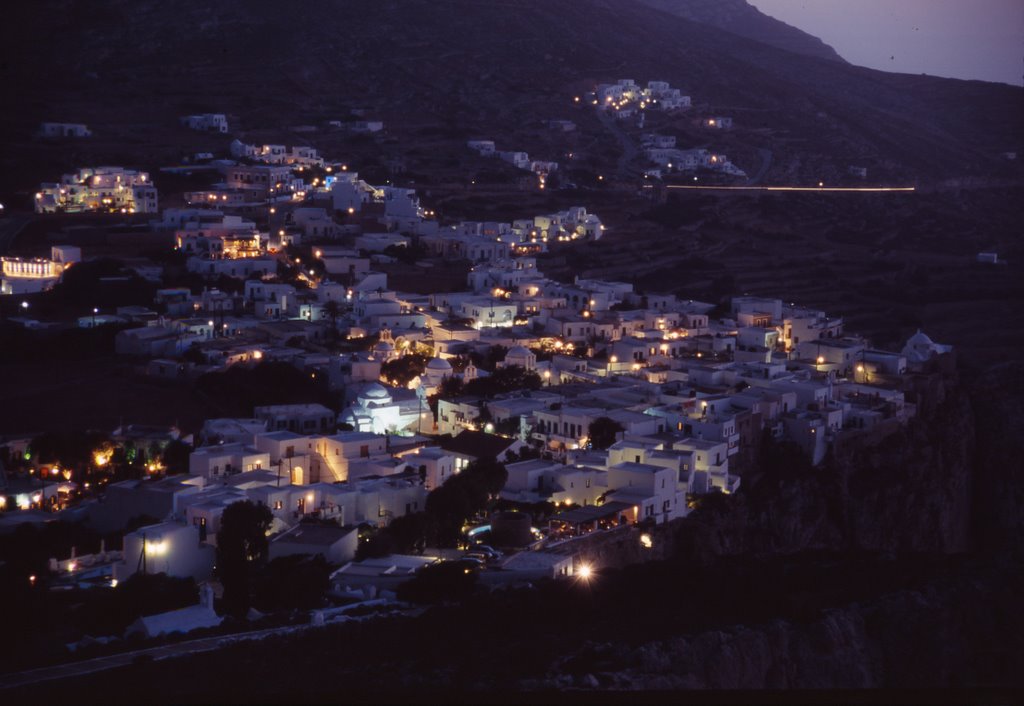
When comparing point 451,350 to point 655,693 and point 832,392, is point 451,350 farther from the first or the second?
point 655,693

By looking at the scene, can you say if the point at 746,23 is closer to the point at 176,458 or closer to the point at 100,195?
the point at 100,195

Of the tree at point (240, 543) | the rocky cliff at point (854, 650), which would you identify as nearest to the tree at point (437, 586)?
the tree at point (240, 543)

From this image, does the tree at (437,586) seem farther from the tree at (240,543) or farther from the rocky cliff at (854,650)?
the rocky cliff at (854,650)

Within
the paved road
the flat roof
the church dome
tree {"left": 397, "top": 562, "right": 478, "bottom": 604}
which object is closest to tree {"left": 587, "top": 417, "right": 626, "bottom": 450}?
the flat roof

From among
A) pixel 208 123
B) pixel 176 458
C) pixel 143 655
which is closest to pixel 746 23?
pixel 208 123

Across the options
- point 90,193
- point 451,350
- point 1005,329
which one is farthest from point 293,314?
point 1005,329

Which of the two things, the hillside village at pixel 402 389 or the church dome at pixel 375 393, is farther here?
the church dome at pixel 375 393

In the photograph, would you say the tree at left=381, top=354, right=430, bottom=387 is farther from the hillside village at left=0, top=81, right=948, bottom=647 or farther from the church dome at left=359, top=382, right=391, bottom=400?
the church dome at left=359, top=382, right=391, bottom=400
